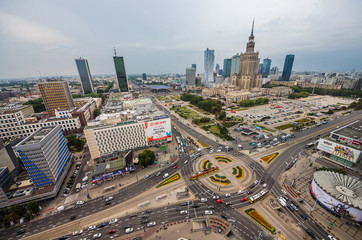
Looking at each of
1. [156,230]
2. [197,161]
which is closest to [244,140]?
[197,161]

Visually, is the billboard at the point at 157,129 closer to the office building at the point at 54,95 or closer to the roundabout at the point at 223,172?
the roundabout at the point at 223,172

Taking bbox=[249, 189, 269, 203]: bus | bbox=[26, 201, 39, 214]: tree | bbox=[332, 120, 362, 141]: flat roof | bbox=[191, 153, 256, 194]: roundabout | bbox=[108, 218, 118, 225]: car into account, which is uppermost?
bbox=[332, 120, 362, 141]: flat roof

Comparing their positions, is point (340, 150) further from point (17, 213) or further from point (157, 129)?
point (17, 213)

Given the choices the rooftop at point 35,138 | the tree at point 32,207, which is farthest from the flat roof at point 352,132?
the rooftop at point 35,138

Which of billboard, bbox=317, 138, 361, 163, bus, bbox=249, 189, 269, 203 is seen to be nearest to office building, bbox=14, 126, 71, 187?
bus, bbox=249, 189, 269, 203

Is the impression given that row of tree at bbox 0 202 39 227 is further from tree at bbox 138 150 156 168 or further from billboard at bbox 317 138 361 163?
billboard at bbox 317 138 361 163

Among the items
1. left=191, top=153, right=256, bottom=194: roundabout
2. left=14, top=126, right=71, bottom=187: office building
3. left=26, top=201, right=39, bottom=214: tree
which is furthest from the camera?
left=191, top=153, right=256, bottom=194: roundabout
